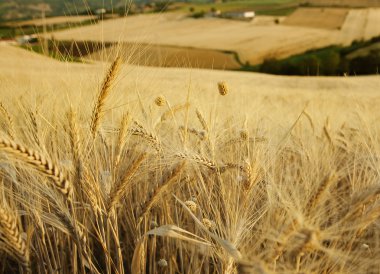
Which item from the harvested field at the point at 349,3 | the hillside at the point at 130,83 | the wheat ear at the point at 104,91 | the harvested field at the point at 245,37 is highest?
the wheat ear at the point at 104,91

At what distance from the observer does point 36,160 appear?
0.95m

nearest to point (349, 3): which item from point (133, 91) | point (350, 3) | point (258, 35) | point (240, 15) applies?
point (350, 3)

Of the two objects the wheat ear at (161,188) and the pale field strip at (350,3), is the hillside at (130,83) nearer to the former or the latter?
the wheat ear at (161,188)

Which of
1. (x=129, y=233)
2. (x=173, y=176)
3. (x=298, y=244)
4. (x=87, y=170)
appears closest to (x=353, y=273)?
(x=298, y=244)

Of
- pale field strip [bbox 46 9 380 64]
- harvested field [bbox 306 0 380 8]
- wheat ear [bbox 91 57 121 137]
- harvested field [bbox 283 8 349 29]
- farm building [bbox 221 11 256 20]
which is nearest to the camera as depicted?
wheat ear [bbox 91 57 121 137]

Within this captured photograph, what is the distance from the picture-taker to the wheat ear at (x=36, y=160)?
3.00ft

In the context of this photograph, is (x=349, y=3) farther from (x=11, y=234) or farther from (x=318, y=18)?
(x=11, y=234)

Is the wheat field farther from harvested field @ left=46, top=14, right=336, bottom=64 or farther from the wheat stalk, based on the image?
harvested field @ left=46, top=14, right=336, bottom=64

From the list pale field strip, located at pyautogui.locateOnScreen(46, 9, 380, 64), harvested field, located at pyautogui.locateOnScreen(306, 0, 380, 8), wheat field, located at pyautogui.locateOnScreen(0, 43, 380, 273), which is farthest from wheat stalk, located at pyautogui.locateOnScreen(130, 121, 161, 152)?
harvested field, located at pyautogui.locateOnScreen(306, 0, 380, 8)

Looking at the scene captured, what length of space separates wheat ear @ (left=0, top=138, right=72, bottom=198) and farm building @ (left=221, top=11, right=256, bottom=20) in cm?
4960

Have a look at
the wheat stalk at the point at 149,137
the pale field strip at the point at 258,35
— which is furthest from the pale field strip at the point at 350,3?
the wheat stalk at the point at 149,137

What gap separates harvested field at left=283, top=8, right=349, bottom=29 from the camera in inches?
1684

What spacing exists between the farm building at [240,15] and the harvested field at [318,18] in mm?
4746

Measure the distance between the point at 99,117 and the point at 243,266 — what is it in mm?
632
